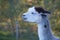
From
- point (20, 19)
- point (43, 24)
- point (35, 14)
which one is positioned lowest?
point (20, 19)

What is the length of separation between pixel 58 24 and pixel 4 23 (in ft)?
8.76

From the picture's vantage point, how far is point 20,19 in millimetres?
12250

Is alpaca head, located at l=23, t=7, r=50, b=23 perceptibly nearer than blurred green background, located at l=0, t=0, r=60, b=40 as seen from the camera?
Yes

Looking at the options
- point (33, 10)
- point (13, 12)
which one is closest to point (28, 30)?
point (13, 12)

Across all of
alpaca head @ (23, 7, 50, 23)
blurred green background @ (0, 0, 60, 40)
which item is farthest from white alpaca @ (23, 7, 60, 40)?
blurred green background @ (0, 0, 60, 40)

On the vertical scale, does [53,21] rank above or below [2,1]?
below

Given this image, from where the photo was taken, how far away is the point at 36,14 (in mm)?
5086

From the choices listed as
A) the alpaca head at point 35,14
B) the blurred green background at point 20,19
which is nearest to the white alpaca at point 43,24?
the alpaca head at point 35,14

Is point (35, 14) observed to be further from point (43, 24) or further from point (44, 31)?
point (44, 31)

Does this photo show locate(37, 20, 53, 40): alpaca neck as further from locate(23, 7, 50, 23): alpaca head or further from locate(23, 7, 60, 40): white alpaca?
locate(23, 7, 50, 23): alpaca head

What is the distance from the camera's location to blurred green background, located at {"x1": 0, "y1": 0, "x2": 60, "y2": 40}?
11.9m

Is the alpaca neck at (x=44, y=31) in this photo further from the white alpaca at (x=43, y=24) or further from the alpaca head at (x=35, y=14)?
the alpaca head at (x=35, y=14)

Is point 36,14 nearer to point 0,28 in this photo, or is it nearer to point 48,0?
point 48,0

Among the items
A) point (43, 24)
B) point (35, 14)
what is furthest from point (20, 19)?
point (43, 24)
